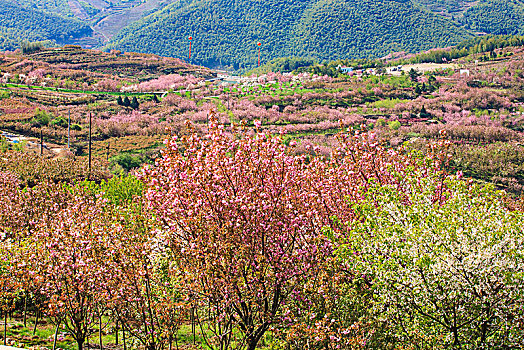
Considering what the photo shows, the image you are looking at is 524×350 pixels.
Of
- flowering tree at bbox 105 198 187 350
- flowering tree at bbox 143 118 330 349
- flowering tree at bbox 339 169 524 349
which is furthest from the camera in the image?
flowering tree at bbox 105 198 187 350

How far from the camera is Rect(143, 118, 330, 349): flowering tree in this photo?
32.7ft

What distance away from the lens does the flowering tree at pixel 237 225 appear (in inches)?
392

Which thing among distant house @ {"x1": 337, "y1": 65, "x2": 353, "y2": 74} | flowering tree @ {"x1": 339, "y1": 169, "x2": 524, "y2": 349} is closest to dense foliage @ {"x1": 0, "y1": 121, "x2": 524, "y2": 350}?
flowering tree @ {"x1": 339, "y1": 169, "x2": 524, "y2": 349}

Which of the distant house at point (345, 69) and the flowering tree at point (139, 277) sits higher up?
the flowering tree at point (139, 277)

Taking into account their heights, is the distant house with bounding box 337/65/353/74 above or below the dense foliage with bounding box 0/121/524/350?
below

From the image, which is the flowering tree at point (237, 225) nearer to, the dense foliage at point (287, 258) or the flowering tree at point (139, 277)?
the dense foliage at point (287, 258)

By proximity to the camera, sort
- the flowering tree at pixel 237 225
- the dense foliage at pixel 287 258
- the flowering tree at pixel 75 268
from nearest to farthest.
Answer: the dense foliage at pixel 287 258 < the flowering tree at pixel 237 225 < the flowering tree at pixel 75 268

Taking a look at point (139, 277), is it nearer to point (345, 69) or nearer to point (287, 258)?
point (287, 258)

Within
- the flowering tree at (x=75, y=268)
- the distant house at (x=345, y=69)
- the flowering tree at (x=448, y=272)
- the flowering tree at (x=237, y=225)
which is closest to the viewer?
the flowering tree at (x=448, y=272)

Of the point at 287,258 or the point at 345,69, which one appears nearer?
the point at 287,258

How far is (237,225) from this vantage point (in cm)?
1029

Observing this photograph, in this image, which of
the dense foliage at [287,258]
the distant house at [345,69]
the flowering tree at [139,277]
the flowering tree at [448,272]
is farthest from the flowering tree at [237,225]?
the distant house at [345,69]

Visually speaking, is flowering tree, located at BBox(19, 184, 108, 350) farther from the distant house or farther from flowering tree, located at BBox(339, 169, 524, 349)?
the distant house

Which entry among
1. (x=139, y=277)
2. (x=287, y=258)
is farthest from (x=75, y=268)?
(x=287, y=258)
